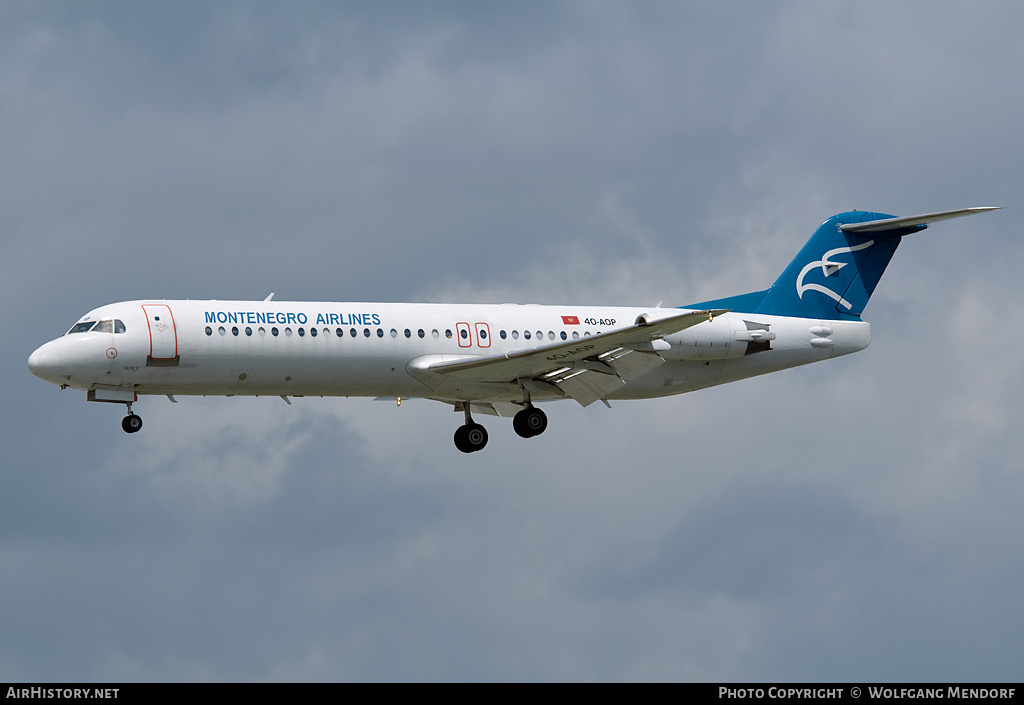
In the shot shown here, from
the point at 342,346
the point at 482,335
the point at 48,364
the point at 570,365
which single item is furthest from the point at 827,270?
the point at 48,364

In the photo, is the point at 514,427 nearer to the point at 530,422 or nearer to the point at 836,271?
the point at 530,422

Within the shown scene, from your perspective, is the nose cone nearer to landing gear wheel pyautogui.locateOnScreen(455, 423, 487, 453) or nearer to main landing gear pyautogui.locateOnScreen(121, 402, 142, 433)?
main landing gear pyautogui.locateOnScreen(121, 402, 142, 433)

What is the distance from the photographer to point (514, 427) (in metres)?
43.9

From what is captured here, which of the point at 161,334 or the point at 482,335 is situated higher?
the point at 482,335

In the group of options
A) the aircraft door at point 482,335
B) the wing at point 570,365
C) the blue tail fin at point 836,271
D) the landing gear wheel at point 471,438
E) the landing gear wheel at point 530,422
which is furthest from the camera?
the blue tail fin at point 836,271

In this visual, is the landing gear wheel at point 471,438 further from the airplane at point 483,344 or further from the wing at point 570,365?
→ the wing at point 570,365

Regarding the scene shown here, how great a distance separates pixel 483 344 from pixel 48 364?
11285mm

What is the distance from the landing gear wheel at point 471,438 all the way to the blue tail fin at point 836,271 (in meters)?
7.61

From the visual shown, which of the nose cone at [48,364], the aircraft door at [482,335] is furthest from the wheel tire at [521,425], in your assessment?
the nose cone at [48,364]

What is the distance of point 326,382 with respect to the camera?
41.1 meters

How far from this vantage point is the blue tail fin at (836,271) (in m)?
47.2
